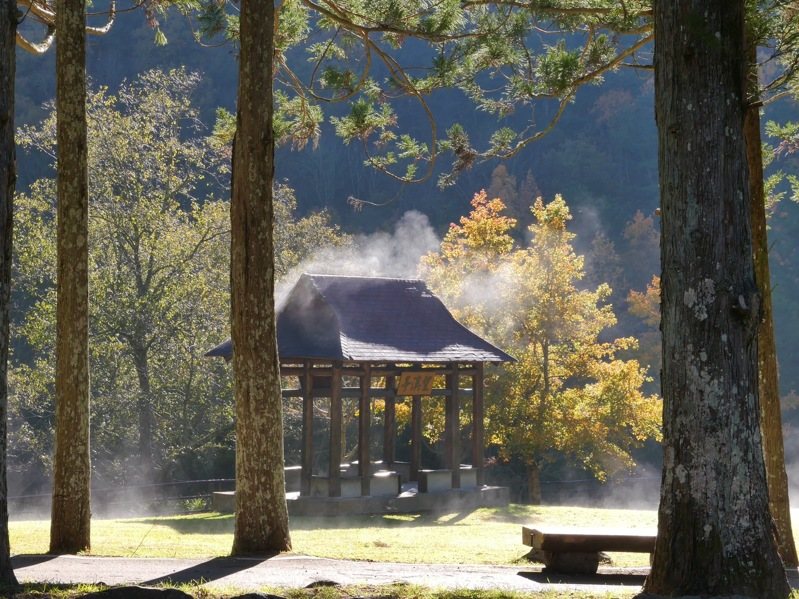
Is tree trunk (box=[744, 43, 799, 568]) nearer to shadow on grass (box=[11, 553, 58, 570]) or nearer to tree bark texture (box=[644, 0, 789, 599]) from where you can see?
tree bark texture (box=[644, 0, 789, 599])

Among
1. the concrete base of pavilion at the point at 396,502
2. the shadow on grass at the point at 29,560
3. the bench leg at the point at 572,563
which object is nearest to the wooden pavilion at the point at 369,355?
the concrete base of pavilion at the point at 396,502

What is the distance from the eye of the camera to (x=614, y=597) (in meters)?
6.61

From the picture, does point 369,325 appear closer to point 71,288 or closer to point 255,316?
point 71,288

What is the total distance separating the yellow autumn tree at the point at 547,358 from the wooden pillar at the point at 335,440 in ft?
23.1

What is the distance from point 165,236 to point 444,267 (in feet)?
23.3

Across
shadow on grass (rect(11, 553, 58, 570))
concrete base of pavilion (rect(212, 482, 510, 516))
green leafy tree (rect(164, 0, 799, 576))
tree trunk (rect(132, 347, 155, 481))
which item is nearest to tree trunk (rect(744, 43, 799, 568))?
green leafy tree (rect(164, 0, 799, 576))

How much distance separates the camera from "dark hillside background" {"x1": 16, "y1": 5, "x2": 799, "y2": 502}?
50.0m

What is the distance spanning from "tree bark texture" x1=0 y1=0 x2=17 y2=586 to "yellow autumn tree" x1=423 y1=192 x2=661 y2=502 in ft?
62.0

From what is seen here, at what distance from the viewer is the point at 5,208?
6.27 meters

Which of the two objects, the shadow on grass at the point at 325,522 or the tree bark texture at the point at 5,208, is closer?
the tree bark texture at the point at 5,208

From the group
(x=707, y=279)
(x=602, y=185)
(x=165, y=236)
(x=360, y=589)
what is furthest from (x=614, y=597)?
(x=602, y=185)

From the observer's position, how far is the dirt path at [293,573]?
7.46m

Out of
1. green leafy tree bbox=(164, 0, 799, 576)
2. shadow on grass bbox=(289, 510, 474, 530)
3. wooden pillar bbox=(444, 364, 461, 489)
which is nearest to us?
green leafy tree bbox=(164, 0, 799, 576)

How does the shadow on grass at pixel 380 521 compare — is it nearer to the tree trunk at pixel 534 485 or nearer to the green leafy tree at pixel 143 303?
the tree trunk at pixel 534 485
